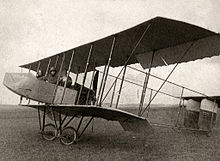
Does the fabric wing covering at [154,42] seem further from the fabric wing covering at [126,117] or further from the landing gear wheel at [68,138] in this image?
the landing gear wheel at [68,138]

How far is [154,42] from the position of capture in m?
7.82

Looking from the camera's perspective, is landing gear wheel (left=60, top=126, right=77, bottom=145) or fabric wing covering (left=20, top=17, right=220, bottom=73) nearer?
fabric wing covering (left=20, top=17, right=220, bottom=73)

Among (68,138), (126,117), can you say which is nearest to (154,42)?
(126,117)

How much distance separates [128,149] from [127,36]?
3552 mm

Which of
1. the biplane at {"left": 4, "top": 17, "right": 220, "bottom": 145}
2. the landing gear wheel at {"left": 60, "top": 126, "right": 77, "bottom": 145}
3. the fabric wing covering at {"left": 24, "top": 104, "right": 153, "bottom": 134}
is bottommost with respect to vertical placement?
the landing gear wheel at {"left": 60, "top": 126, "right": 77, "bottom": 145}

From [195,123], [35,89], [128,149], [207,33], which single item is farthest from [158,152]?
[195,123]

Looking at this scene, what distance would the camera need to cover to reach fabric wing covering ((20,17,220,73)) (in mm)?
6371

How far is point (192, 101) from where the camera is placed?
13273 millimetres

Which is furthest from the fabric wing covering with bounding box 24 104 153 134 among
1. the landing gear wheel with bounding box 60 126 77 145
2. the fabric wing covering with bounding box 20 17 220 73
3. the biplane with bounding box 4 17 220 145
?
the fabric wing covering with bounding box 20 17 220 73

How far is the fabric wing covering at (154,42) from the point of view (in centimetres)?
637

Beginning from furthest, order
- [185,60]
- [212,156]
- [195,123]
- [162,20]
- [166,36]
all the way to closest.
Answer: [195,123]
[185,60]
[212,156]
[166,36]
[162,20]

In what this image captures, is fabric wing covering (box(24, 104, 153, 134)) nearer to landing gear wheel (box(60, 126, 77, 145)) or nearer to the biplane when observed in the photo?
the biplane

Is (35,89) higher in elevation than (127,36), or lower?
lower

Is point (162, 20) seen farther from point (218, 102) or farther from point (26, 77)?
point (218, 102)
